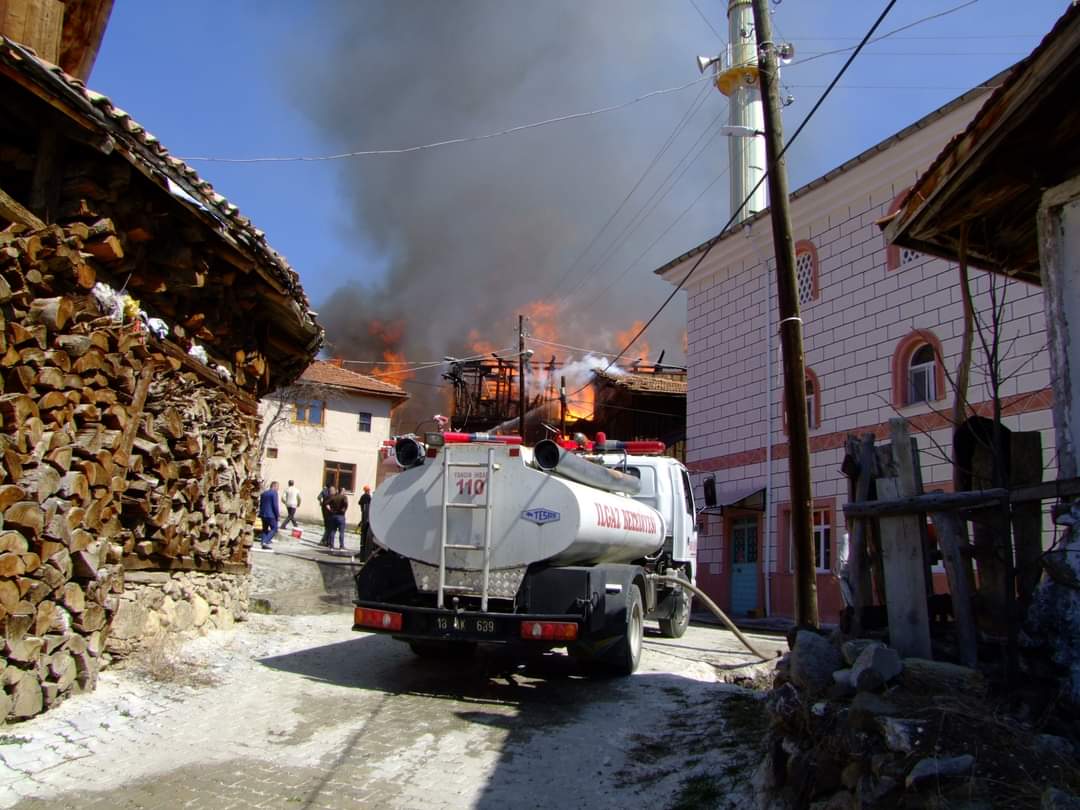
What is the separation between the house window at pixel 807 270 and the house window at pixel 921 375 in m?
2.79

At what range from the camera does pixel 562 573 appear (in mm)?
7426

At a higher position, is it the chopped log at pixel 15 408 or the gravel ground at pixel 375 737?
the chopped log at pixel 15 408

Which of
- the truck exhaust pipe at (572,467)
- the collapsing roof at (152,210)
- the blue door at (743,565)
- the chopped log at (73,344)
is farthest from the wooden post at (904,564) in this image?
the blue door at (743,565)

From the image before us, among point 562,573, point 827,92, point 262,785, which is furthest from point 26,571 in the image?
point 827,92

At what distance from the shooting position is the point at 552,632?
23.5 ft

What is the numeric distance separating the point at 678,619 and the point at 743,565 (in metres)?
7.68

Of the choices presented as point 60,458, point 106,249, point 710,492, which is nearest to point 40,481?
point 60,458

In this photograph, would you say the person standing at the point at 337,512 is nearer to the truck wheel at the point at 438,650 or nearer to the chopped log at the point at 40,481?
the truck wheel at the point at 438,650

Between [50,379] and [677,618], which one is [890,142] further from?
[50,379]

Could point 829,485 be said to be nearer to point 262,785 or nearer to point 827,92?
point 827,92

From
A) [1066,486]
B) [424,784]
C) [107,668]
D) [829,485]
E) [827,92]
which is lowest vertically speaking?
[424,784]

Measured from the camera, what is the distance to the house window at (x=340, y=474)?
124 feet

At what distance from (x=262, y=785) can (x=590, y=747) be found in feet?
7.45

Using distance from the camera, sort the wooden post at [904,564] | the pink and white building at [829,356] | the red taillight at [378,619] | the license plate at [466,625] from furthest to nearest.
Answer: the pink and white building at [829,356] → the red taillight at [378,619] → the license plate at [466,625] → the wooden post at [904,564]
